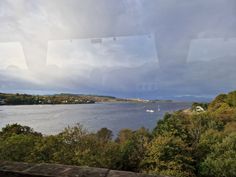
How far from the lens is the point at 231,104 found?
3297cm

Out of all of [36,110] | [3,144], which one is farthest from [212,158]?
[36,110]

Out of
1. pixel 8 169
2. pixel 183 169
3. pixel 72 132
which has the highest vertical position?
pixel 8 169

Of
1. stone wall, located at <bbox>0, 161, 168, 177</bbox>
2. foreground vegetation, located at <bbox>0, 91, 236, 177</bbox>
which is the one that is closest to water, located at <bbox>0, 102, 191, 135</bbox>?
foreground vegetation, located at <bbox>0, 91, 236, 177</bbox>

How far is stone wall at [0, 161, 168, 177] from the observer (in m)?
1.13

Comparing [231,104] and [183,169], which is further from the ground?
[231,104]

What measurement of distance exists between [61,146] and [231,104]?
26.8 metres

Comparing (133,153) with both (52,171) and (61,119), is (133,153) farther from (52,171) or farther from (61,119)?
(61,119)

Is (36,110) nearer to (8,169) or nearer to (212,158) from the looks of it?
(212,158)

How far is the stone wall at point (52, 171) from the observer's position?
1.13 metres

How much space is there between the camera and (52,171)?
45.9 inches

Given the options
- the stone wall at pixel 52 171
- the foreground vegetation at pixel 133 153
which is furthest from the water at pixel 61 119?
the stone wall at pixel 52 171

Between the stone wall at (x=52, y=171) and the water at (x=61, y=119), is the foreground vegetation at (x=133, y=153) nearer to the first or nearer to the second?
the stone wall at (x=52, y=171)

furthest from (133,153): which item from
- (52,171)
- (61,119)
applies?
(61,119)

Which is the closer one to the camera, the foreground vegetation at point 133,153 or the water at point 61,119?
the foreground vegetation at point 133,153
